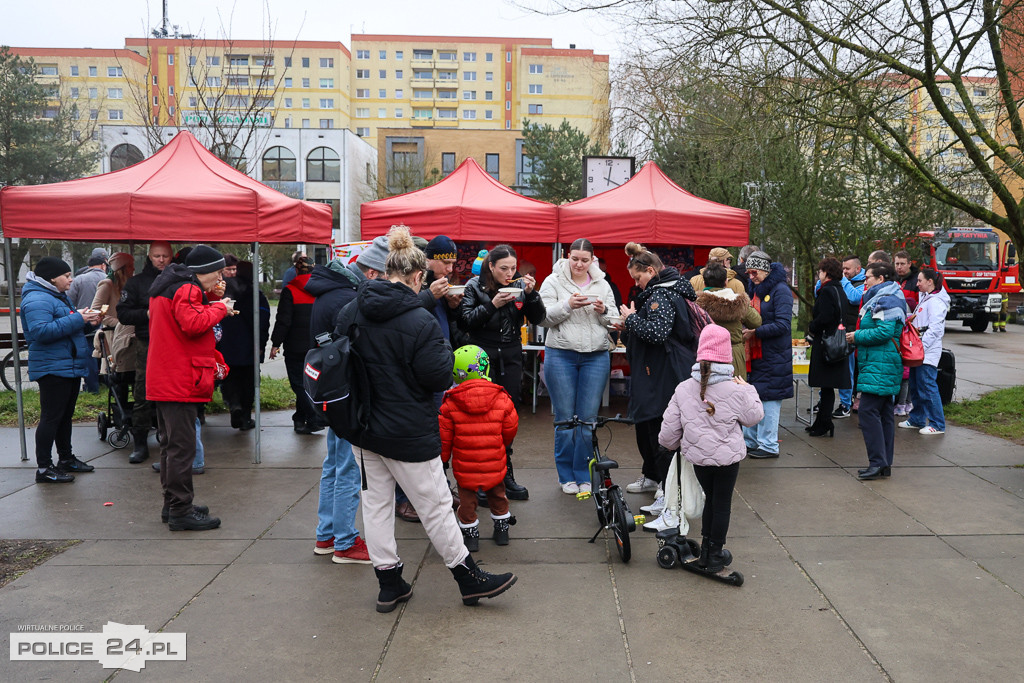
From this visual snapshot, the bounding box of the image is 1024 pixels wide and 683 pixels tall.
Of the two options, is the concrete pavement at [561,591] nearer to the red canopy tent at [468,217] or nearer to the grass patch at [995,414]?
the grass patch at [995,414]

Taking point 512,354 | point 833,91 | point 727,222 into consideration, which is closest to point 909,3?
point 833,91

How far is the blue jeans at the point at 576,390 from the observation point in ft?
19.3

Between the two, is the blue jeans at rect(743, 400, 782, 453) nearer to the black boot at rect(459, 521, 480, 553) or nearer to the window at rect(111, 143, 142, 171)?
the black boot at rect(459, 521, 480, 553)

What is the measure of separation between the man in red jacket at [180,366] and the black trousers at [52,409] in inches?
64.9

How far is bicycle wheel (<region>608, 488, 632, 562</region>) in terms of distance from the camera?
15.2ft

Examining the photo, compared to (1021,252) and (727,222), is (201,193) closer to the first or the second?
(727,222)

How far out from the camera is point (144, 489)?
640 centimetres

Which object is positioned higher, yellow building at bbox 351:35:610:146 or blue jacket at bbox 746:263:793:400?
yellow building at bbox 351:35:610:146

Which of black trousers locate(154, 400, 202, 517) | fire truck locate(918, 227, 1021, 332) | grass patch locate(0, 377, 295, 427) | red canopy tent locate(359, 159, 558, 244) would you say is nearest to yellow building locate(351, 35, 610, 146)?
fire truck locate(918, 227, 1021, 332)

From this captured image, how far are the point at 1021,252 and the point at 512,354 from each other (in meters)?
6.88

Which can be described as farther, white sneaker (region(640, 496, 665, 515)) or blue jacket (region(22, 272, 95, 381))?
blue jacket (region(22, 272, 95, 381))

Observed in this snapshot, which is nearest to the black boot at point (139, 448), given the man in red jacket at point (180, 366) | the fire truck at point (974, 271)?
the man in red jacket at point (180, 366)

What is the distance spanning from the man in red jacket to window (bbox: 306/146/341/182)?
55.0m

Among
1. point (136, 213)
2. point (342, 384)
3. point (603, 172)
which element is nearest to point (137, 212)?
point (136, 213)
